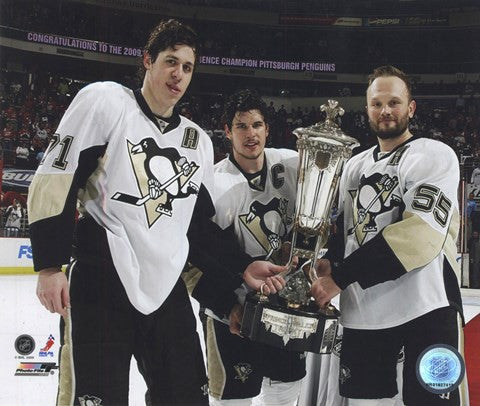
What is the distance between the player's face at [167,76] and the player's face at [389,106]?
559 millimetres

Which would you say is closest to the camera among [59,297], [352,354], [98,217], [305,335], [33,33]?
[59,297]

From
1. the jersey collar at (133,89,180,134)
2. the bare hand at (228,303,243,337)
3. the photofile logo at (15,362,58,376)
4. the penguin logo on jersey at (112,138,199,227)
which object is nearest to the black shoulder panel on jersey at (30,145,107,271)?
the penguin logo on jersey at (112,138,199,227)

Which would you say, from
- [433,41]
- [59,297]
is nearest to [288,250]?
[59,297]

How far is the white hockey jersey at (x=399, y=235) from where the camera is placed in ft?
5.02

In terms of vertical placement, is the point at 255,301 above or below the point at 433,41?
below

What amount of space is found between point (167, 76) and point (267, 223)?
0.61 m

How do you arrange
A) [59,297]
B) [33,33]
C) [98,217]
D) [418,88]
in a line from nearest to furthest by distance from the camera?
[59,297] < [98,217] < [418,88] < [33,33]

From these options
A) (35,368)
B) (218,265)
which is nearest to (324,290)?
(218,265)

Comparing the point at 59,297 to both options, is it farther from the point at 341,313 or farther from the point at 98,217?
the point at 341,313

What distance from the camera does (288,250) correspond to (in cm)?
173

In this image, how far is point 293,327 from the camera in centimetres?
157

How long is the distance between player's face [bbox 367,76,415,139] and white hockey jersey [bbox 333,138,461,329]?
0.06m

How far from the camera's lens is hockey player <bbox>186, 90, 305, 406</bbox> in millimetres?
1805

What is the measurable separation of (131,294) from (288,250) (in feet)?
1.79
